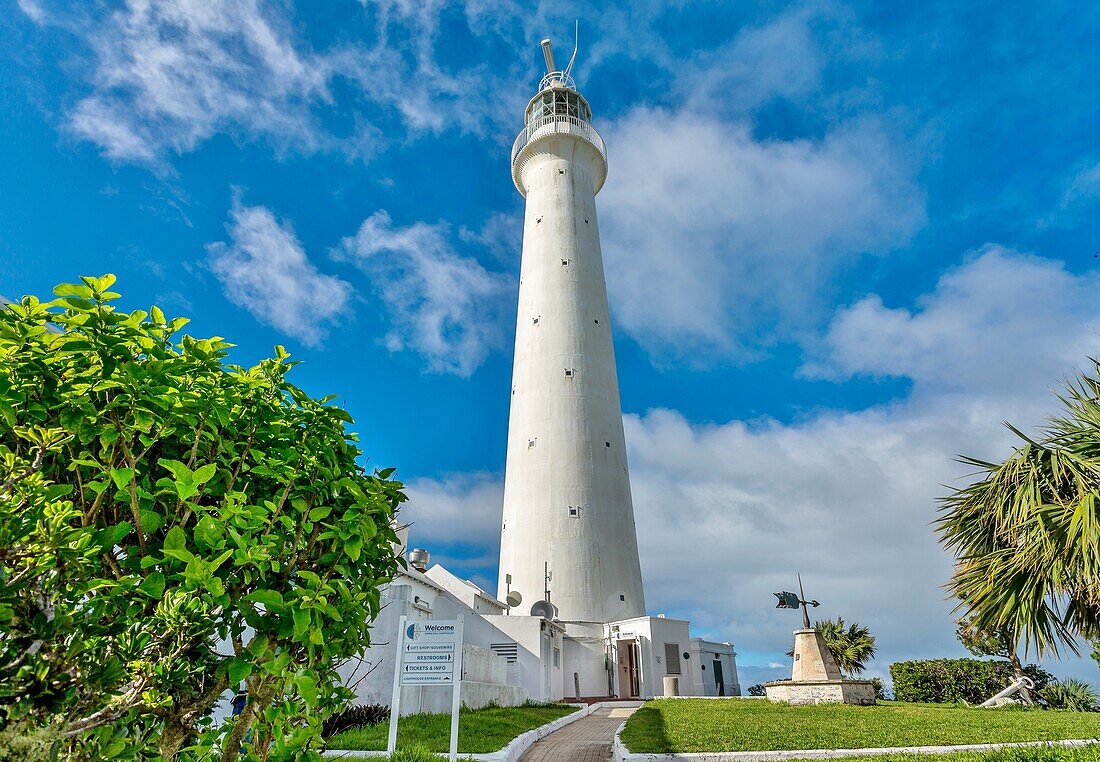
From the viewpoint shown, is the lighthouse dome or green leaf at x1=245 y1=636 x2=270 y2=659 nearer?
green leaf at x1=245 y1=636 x2=270 y2=659

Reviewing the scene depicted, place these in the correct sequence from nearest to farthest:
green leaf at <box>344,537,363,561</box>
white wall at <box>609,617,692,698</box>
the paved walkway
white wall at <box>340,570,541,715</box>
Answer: green leaf at <box>344,537,363,561</box> → the paved walkway → white wall at <box>340,570,541,715</box> → white wall at <box>609,617,692,698</box>

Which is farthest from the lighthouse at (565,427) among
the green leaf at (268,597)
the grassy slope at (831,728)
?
the green leaf at (268,597)

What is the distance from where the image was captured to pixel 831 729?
444 inches

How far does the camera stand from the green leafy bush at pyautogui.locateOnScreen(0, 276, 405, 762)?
6.72 feet

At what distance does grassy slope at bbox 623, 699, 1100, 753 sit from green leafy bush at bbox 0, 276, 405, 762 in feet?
26.2

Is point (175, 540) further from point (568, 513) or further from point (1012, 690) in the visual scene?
point (568, 513)

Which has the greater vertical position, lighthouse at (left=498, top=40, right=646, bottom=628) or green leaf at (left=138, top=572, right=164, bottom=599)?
lighthouse at (left=498, top=40, right=646, bottom=628)

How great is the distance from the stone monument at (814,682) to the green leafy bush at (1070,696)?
5.44 meters

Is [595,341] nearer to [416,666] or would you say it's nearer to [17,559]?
[416,666]

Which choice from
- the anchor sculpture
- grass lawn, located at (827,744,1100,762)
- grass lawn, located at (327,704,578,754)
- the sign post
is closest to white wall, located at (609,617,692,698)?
the anchor sculpture

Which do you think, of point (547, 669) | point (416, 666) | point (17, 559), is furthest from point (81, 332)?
point (547, 669)

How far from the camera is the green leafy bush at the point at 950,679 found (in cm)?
2155

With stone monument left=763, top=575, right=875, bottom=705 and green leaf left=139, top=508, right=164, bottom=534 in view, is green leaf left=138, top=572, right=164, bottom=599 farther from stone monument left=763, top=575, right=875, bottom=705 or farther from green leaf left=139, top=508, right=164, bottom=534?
stone monument left=763, top=575, right=875, bottom=705

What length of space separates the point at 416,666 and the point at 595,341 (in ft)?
76.4
